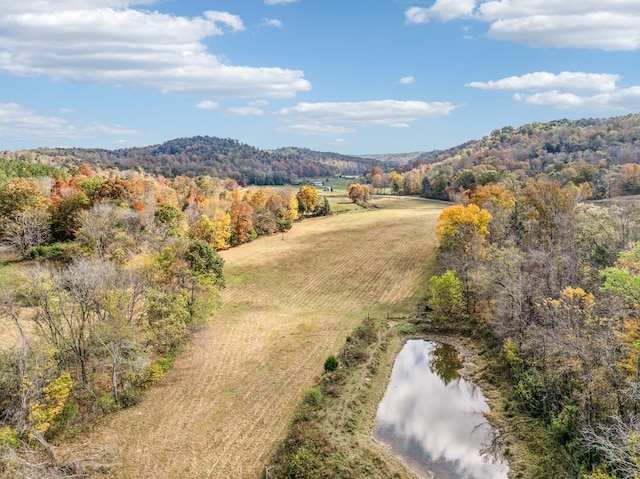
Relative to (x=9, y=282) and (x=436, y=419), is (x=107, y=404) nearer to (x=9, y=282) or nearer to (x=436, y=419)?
(x=436, y=419)

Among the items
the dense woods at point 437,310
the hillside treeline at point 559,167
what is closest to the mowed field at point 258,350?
the dense woods at point 437,310

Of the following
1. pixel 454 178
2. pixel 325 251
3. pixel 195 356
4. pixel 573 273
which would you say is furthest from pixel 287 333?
pixel 454 178

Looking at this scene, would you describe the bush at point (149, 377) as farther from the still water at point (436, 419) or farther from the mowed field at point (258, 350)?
the still water at point (436, 419)

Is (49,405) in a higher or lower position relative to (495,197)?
lower

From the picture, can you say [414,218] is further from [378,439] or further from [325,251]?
[378,439]

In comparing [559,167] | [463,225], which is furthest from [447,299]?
[559,167]

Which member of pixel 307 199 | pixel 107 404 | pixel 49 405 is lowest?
pixel 107 404
